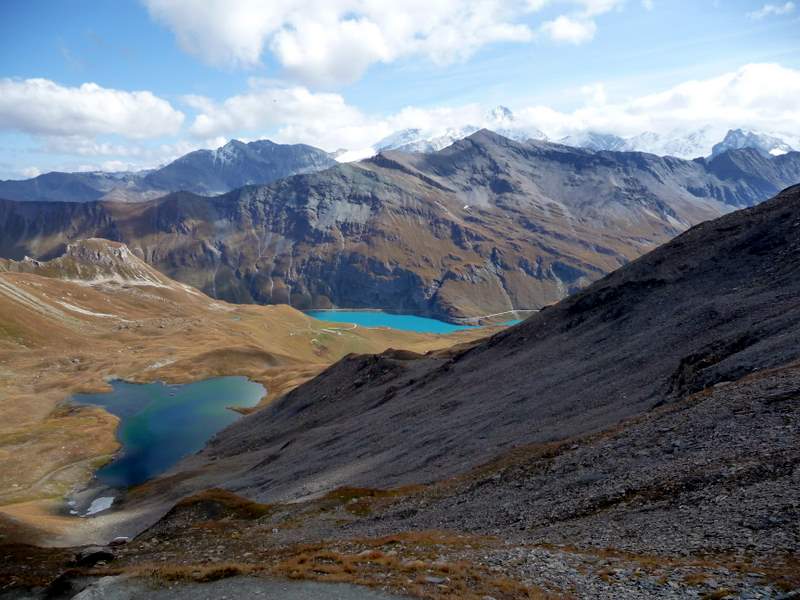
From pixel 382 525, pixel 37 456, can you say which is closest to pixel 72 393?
pixel 37 456

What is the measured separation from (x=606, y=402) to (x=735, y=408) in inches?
748

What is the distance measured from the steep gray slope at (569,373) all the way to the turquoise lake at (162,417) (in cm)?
1363

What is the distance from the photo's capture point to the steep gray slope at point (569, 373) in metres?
50.7

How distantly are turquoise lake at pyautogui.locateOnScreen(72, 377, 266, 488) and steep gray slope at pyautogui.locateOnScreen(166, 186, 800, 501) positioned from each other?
13.6 meters

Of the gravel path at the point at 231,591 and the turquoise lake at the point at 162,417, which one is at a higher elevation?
the gravel path at the point at 231,591

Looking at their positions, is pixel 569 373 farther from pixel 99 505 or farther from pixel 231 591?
pixel 99 505

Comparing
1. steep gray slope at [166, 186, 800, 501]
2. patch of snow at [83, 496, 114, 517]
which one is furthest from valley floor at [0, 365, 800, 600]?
patch of snow at [83, 496, 114, 517]

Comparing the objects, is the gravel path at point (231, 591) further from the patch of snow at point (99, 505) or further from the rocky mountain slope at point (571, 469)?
the patch of snow at point (99, 505)

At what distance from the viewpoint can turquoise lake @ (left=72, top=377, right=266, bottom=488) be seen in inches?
4301

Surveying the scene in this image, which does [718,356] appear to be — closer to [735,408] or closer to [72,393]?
[735,408]

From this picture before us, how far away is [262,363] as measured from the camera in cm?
19862

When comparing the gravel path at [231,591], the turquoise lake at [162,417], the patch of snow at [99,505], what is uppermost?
the gravel path at [231,591]

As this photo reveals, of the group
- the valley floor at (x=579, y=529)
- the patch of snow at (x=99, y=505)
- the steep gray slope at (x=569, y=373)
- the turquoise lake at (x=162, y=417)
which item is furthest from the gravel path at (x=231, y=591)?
the turquoise lake at (x=162, y=417)

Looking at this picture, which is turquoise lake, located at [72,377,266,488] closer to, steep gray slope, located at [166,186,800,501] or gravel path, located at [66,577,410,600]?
steep gray slope, located at [166,186,800,501]
